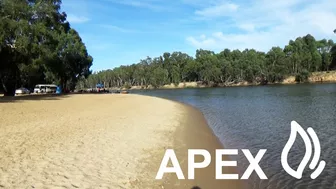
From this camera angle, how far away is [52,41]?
45125mm

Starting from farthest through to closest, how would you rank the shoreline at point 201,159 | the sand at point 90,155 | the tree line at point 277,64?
the tree line at point 277,64
the shoreline at point 201,159
the sand at point 90,155

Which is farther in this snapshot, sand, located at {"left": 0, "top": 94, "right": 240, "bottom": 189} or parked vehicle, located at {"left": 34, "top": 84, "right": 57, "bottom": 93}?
parked vehicle, located at {"left": 34, "top": 84, "right": 57, "bottom": 93}

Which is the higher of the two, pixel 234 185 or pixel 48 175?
pixel 48 175

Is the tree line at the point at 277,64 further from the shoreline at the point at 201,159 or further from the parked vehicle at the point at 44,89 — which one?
the shoreline at the point at 201,159

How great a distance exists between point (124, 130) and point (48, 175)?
8.41m

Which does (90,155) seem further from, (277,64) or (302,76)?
(277,64)

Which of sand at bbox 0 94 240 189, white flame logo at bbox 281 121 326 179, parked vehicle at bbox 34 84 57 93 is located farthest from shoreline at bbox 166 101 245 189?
parked vehicle at bbox 34 84 57 93

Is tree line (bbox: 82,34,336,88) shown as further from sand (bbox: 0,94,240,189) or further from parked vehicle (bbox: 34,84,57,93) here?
sand (bbox: 0,94,240,189)

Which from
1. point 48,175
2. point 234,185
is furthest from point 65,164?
point 234,185

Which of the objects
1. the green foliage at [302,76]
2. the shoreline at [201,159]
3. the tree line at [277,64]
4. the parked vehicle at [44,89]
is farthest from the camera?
the tree line at [277,64]

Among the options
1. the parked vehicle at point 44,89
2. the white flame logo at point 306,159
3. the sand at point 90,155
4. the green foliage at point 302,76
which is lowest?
the white flame logo at point 306,159

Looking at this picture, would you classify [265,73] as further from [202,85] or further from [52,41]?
[52,41]

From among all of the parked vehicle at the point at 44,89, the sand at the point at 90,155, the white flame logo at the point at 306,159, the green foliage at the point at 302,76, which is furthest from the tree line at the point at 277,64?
the sand at the point at 90,155

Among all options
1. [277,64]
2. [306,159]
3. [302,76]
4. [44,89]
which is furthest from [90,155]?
[277,64]
